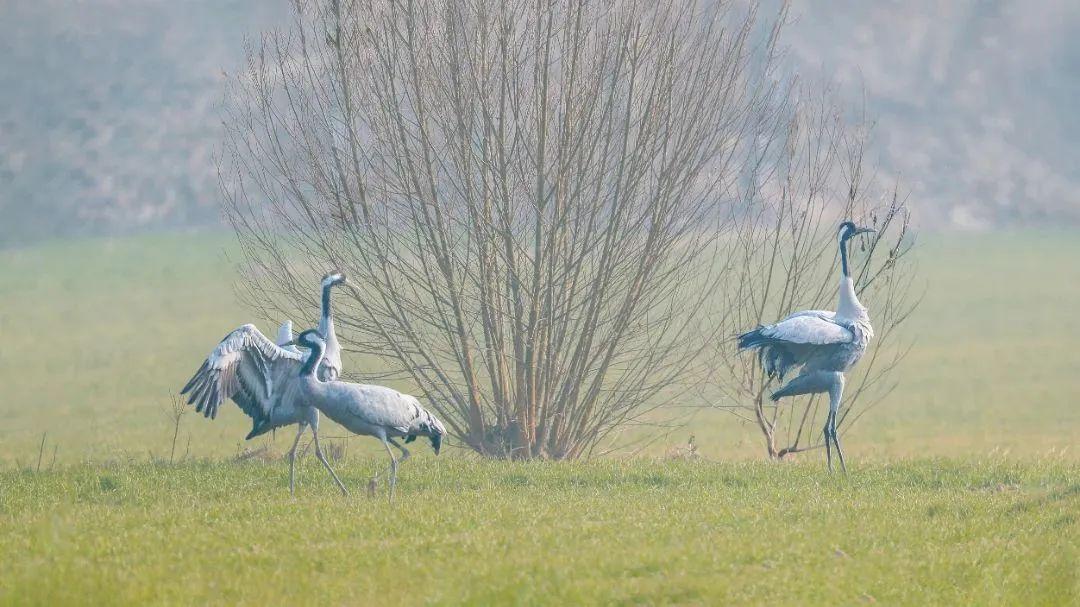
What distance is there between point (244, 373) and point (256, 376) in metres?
0.13

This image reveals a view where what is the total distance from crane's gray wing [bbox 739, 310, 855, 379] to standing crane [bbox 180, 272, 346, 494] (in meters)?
4.38

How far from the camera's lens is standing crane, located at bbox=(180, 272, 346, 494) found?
533 inches

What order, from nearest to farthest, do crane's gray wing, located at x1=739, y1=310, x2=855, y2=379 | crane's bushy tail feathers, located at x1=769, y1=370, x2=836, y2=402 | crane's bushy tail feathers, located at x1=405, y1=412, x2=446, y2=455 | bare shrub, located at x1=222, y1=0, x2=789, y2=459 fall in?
crane's bushy tail feathers, located at x1=405, y1=412, x2=446, y2=455, crane's gray wing, located at x1=739, y1=310, x2=855, y2=379, crane's bushy tail feathers, located at x1=769, y1=370, x2=836, y2=402, bare shrub, located at x1=222, y1=0, x2=789, y2=459

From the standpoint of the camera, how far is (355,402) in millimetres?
12750

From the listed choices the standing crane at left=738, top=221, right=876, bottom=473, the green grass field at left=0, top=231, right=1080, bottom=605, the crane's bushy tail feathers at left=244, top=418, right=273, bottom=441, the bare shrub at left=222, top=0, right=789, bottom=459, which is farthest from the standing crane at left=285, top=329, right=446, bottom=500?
the bare shrub at left=222, top=0, right=789, bottom=459

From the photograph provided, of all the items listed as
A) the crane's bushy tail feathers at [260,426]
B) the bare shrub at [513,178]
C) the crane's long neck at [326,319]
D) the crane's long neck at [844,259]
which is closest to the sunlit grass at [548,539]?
the crane's bushy tail feathers at [260,426]

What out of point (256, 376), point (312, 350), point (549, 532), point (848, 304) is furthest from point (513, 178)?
point (549, 532)

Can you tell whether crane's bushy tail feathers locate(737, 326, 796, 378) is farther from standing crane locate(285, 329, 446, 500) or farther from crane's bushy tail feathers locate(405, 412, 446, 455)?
standing crane locate(285, 329, 446, 500)

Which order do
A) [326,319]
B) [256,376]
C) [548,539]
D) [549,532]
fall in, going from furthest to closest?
[326,319] < [256,376] < [549,532] < [548,539]

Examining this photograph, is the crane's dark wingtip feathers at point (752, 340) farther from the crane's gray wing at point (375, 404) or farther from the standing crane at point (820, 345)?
the crane's gray wing at point (375, 404)

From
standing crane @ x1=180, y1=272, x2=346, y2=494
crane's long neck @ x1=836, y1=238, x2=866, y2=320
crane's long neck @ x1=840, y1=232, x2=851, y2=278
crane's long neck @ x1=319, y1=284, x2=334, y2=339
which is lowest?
standing crane @ x1=180, y1=272, x2=346, y2=494

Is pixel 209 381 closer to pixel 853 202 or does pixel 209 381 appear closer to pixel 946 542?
pixel 946 542

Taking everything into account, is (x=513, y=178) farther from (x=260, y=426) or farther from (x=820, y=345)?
(x=260, y=426)

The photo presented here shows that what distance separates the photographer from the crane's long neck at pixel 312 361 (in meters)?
12.9
